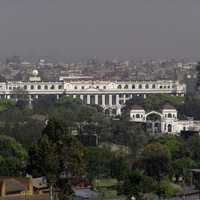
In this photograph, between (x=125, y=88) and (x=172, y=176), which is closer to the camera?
(x=172, y=176)

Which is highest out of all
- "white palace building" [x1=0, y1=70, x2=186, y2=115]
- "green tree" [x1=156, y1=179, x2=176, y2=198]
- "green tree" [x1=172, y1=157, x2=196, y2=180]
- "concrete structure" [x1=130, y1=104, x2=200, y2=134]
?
"white palace building" [x1=0, y1=70, x2=186, y2=115]

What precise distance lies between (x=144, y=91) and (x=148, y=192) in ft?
170

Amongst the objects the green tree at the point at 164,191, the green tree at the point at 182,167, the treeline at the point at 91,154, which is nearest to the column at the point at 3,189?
the treeline at the point at 91,154

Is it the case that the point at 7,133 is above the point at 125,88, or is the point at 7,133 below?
below

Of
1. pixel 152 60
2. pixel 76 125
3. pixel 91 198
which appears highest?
pixel 152 60

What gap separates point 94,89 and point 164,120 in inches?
865

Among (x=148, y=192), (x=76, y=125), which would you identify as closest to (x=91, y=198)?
(x=148, y=192)

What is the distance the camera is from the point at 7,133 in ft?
125

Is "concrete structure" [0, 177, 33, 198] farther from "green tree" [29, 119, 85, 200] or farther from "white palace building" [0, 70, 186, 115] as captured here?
"white palace building" [0, 70, 186, 115]

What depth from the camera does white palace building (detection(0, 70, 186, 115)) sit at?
72.1 meters

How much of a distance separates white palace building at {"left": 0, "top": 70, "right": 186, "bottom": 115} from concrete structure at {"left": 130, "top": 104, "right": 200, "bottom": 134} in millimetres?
17469

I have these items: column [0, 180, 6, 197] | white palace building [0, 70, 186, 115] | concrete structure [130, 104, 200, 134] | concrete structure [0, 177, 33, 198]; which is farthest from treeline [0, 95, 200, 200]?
white palace building [0, 70, 186, 115]

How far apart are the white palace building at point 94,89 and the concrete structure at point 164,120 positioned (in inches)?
688

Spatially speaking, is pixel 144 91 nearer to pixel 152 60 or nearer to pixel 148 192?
pixel 148 192
